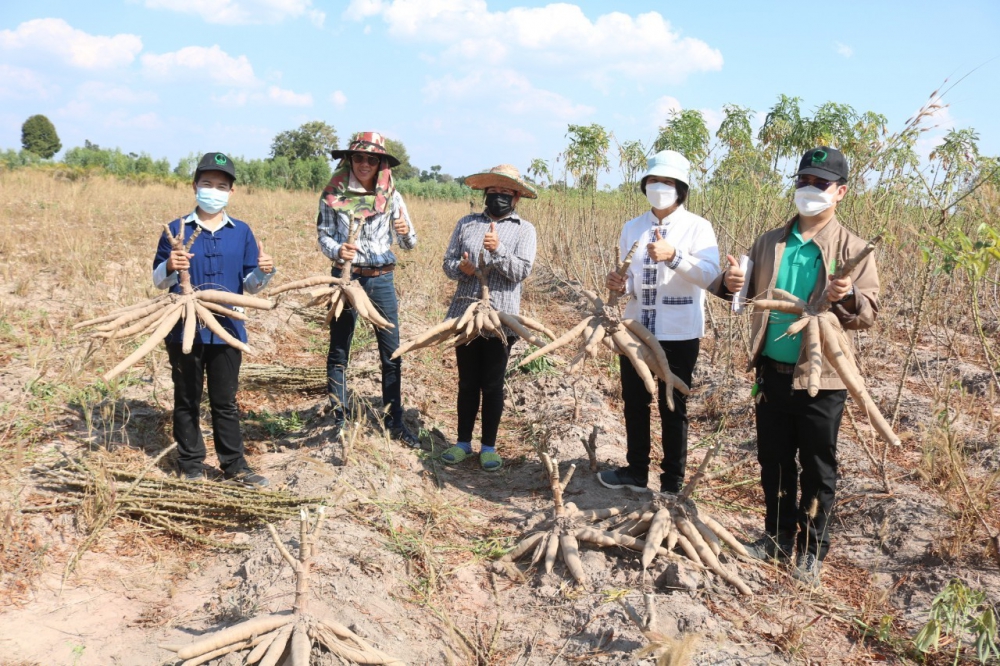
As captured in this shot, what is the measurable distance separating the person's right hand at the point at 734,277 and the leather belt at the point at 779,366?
275mm

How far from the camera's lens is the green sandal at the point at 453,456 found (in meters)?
3.39

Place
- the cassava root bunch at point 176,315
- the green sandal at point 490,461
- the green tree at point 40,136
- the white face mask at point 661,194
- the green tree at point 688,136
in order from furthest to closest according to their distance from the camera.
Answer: the green tree at point 40,136 → the green tree at point 688,136 → the green sandal at point 490,461 → the white face mask at point 661,194 → the cassava root bunch at point 176,315

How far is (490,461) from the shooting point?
3.39m

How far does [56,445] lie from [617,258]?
2.61 metres

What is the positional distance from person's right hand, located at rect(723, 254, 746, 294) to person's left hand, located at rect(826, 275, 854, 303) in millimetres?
301

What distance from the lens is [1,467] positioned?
266cm

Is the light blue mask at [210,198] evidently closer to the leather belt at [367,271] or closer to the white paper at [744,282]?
the leather belt at [367,271]

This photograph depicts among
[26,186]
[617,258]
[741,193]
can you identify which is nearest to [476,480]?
[617,258]

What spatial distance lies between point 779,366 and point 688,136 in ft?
9.86

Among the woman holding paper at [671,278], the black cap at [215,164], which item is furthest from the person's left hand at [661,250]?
the black cap at [215,164]

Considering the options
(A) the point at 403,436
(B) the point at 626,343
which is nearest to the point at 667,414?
(B) the point at 626,343

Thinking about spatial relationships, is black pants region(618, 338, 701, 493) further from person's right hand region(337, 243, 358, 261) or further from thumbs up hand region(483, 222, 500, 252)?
person's right hand region(337, 243, 358, 261)

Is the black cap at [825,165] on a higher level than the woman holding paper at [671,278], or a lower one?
higher

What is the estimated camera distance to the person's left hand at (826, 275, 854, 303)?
6.93ft
